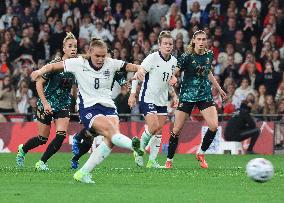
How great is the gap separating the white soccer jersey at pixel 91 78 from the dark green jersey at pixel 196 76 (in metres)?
3.84

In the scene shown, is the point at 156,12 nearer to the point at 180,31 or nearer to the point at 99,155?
the point at 180,31

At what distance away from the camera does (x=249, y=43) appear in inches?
1051

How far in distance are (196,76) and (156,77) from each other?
0.77 m

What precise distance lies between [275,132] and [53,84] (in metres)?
8.84

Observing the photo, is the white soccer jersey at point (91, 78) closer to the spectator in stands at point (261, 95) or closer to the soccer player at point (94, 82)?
the soccer player at point (94, 82)

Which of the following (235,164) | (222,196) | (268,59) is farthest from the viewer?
(268,59)

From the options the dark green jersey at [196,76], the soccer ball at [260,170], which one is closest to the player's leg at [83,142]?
the dark green jersey at [196,76]

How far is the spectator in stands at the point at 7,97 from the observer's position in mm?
26297

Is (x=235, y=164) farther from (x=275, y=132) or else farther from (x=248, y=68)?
(x=248, y=68)

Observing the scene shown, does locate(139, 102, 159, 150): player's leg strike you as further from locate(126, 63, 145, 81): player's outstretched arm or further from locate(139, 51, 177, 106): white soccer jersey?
locate(126, 63, 145, 81): player's outstretched arm

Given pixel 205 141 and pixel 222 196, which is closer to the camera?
pixel 222 196

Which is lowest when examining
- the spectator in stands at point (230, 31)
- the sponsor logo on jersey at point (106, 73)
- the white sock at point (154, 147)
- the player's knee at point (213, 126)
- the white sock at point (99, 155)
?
the white sock at point (154, 147)

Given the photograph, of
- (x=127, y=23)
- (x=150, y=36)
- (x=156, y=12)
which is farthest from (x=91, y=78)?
(x=156, y=12)

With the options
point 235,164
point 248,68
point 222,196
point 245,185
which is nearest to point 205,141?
point 235,164
